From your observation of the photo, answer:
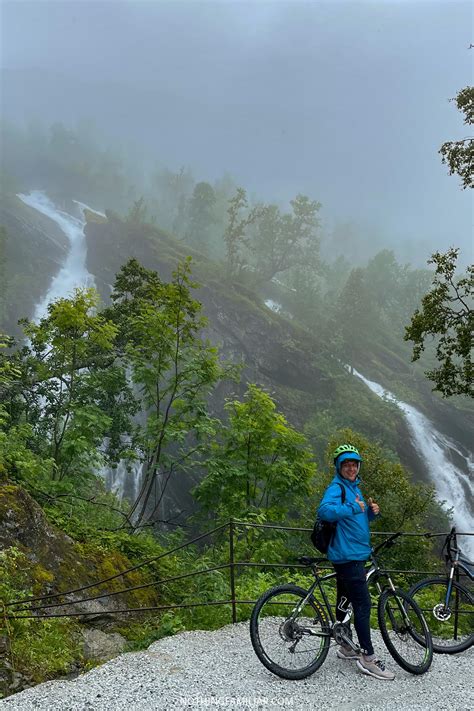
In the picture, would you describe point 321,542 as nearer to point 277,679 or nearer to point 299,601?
point 299,601

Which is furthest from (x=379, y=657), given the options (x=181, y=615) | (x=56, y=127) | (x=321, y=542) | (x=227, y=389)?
(x=56, y=127)

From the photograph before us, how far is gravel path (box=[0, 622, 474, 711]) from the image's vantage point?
3.83m

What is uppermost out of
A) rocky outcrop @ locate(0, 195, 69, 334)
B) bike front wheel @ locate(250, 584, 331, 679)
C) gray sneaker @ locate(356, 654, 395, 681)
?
rocky outcrop @ locate(0, 195, 69, 334)

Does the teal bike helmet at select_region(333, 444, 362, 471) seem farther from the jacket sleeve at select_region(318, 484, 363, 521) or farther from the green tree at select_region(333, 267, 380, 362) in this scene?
the green tree at select_region(333, 267, 380, 362)

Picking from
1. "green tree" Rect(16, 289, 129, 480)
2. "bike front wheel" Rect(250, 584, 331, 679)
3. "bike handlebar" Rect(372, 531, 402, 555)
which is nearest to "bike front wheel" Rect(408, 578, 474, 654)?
"bike handlebar" Rect(372, 531, 402, 555)

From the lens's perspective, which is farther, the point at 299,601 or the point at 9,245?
the point at 9,245

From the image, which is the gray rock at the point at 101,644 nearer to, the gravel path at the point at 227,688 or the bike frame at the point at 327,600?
the gravel path at the point at 227,688

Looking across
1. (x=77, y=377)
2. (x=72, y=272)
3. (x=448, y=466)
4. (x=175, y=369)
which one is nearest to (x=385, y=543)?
(x=175, y=369)

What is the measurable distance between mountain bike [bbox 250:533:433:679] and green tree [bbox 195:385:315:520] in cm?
490

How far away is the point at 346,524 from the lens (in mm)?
4402

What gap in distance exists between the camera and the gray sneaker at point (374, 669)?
4.30 meters

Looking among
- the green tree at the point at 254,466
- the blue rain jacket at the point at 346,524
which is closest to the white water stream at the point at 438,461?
the green tree at the point at 254,466

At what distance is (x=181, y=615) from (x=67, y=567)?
1.59 m

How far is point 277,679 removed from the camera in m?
4.26
